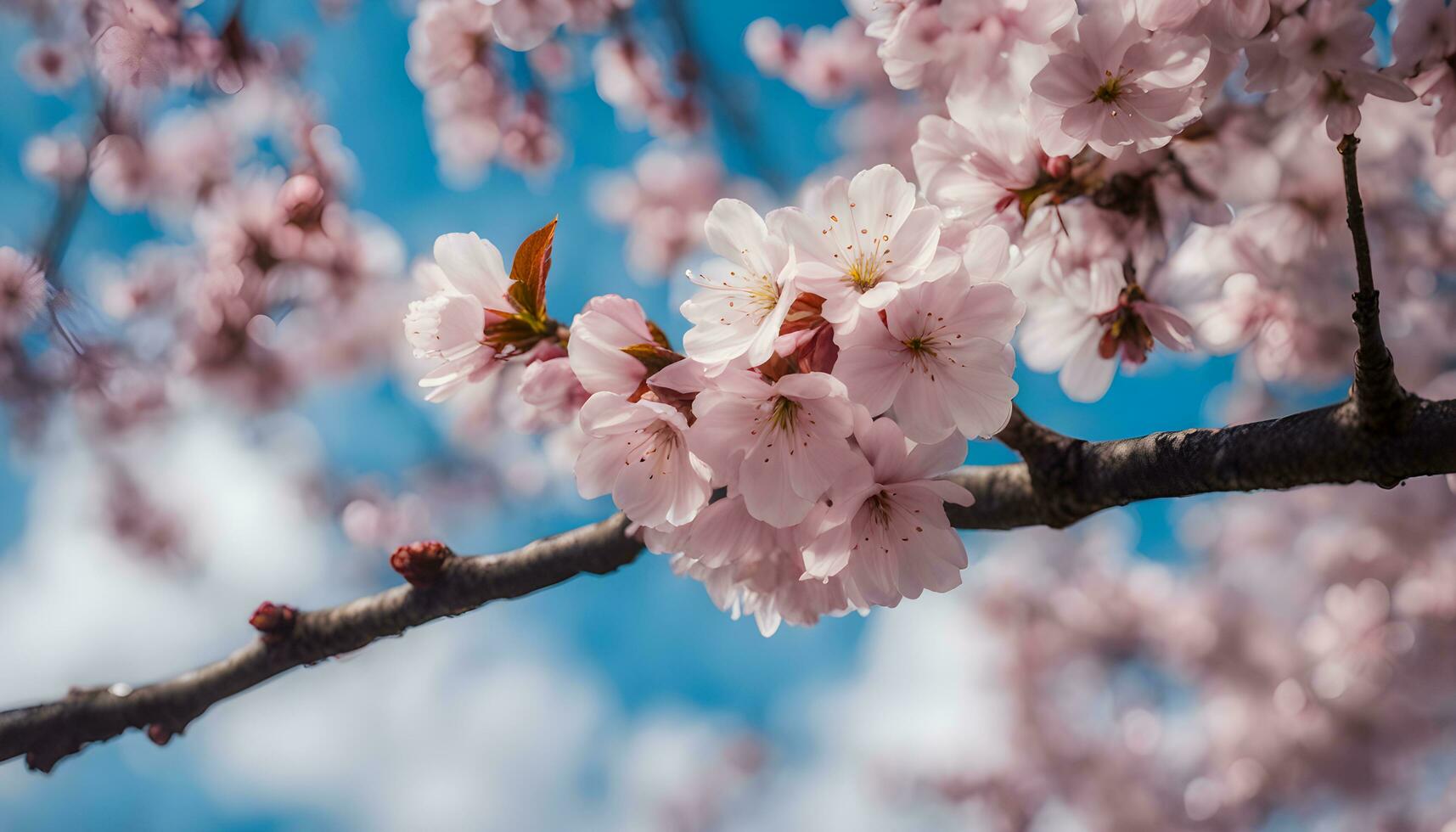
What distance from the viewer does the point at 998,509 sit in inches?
55.3

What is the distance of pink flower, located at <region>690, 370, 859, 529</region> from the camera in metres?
0.92

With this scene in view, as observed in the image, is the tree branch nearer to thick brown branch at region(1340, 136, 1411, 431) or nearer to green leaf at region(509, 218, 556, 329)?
thick brown branch at region(1340, 136, 1411, 431)

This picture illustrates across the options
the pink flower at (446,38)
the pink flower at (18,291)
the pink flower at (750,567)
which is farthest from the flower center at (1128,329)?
the pink flower at (18,291)

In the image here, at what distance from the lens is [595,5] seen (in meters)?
3.24

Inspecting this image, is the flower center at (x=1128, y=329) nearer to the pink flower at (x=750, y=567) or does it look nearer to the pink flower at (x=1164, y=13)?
the pink flower at (x=1164, y=13)

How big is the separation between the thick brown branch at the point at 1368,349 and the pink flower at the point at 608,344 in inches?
32.3

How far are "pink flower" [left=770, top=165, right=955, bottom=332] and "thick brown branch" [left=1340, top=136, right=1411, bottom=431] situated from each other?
0.49 metres

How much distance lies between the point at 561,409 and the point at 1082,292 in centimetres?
88

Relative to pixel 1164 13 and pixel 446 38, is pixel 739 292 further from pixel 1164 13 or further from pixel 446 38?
pixel 446 38

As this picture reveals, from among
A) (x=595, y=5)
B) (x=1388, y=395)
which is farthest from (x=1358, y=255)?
(x=595, y=5)

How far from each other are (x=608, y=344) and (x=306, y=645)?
94 cm

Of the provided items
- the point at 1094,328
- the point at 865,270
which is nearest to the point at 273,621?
the point at 865,270

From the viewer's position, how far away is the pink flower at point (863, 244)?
90 centimetres

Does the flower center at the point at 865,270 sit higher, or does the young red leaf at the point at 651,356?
the flower center at the point at 865,270
